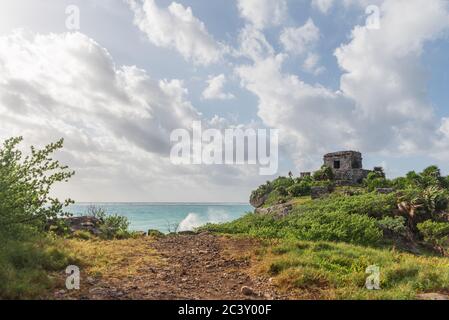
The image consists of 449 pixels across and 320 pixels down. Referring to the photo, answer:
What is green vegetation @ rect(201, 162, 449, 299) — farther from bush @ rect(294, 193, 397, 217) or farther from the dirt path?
the dirt path

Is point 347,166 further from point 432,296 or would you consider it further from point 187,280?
point 187,280

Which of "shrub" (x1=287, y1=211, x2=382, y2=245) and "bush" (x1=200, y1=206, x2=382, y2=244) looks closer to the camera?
"bush" (x1=200, y1=206, x2=382, y2=244)

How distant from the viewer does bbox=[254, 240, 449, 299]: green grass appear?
353 inches

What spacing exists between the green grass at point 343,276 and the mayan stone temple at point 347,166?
55254mm

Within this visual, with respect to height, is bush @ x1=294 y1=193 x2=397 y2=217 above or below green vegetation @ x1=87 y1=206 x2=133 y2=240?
above

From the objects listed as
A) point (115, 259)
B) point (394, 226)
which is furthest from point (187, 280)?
point (394, 226)

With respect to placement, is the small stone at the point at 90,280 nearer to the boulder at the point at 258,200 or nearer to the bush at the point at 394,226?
the bush at the point at 394,226

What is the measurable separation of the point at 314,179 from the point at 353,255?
184 ft

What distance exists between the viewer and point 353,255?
45.2ft

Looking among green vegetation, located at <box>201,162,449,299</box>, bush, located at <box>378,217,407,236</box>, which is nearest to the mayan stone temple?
green vegetation, located at <box>201,162,449,299</box>

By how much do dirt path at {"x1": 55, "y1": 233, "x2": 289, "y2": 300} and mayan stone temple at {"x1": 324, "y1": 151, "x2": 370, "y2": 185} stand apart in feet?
182
